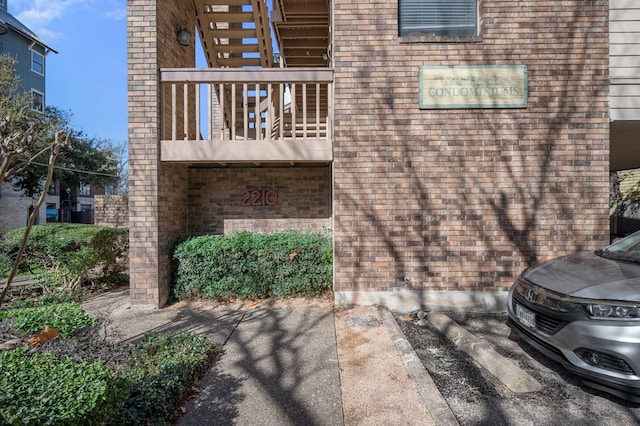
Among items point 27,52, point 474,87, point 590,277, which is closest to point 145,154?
point 474,87

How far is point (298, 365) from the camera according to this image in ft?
10.5

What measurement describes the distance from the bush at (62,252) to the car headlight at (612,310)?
6.88 m

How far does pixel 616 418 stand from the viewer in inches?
97.9

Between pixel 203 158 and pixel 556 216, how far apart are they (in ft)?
17.3

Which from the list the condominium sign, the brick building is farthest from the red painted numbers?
the condominium sign

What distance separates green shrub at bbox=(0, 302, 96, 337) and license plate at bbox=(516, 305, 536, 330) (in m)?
4.16

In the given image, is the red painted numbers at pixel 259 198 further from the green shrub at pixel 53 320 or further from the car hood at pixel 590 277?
the car hood at pixel 590 277

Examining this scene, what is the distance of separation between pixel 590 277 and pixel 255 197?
4840 millimetres

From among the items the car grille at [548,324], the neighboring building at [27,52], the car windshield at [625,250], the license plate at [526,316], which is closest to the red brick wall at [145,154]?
the license plate at [526,316]

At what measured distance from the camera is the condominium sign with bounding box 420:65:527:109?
4.66m

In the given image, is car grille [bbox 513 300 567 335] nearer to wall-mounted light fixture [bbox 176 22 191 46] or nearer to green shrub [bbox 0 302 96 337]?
green shrub [bbox 0 302 96 337]

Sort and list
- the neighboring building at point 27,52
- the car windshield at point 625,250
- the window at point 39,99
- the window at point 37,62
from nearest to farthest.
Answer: the car windshield at point 625,250, the neighboring building at point 27,52, the window at point 39,99, the window at point 37,62

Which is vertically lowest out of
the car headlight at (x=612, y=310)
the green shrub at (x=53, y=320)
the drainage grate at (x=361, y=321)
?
the drainage grate at (x=361, y=321)

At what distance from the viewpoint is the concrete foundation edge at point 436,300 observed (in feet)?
15.5
